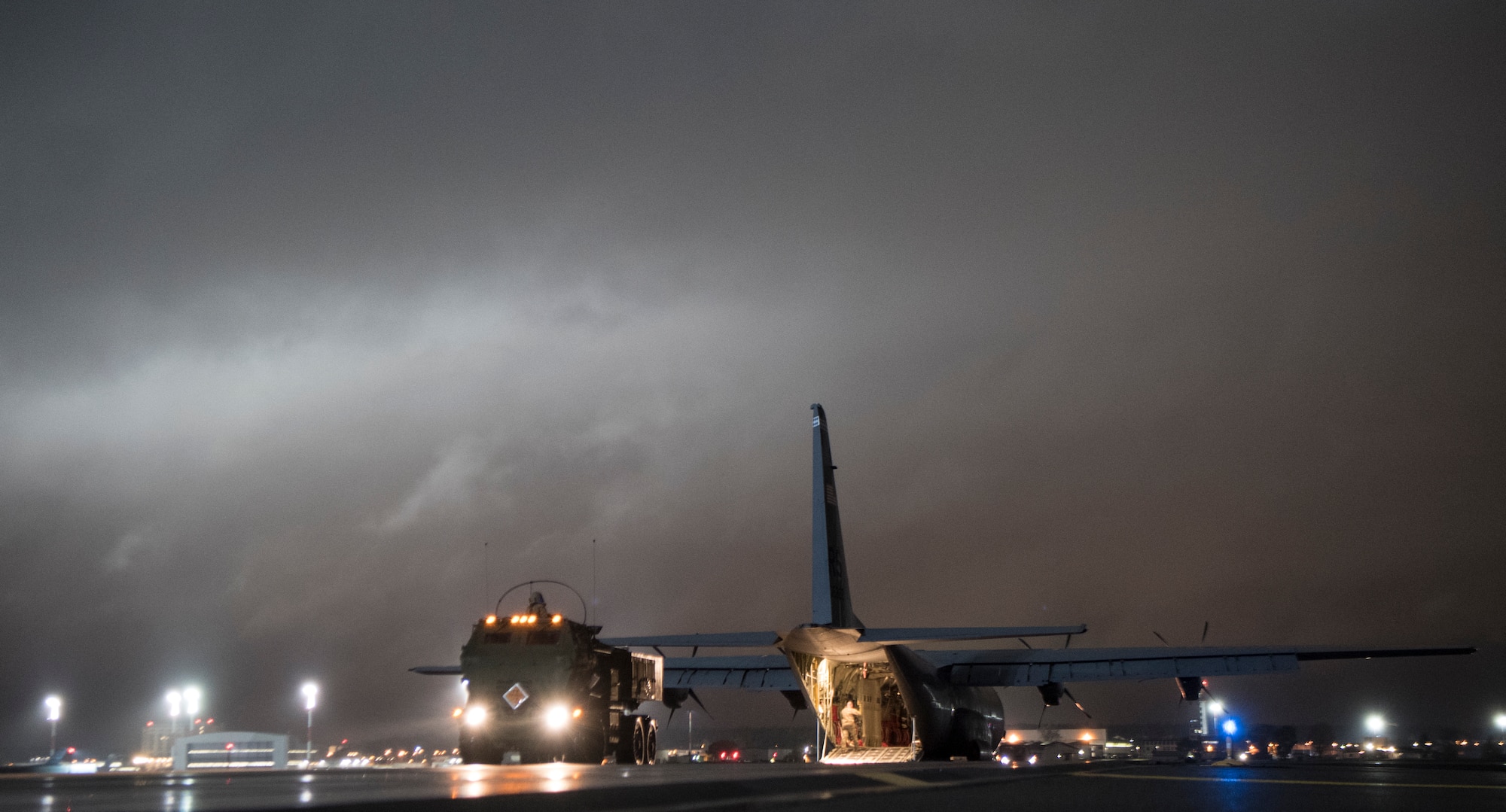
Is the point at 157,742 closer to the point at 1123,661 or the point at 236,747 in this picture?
the point at 236,747

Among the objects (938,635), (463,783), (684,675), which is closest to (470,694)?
A: (938,635)

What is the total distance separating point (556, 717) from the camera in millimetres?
19719

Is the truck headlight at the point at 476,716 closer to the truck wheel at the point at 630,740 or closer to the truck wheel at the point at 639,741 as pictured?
the truck wheel at the point at 630,740

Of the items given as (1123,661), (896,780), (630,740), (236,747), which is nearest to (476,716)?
(630,740)

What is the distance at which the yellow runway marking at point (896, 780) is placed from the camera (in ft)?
26.7

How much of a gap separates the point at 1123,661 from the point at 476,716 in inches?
908

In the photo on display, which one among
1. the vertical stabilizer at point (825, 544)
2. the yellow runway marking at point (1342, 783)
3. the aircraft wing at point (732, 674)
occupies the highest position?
the vertical stabilizer at point (825, 544)

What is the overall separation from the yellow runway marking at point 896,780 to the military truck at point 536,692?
40.2 ft

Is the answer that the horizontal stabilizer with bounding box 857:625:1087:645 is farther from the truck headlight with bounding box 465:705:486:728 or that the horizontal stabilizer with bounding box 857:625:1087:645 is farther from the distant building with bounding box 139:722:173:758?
the distant building with bounding box 139:722:173:758

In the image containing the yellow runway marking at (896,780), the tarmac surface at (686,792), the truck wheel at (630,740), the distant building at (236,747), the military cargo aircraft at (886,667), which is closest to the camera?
the tarmac surface at (686,792)

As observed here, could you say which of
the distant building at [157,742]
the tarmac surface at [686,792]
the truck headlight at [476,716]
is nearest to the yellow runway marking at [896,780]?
the tarmac surface at [686,792]

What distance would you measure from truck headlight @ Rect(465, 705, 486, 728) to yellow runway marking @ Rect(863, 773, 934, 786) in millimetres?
13327

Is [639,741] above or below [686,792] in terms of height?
below

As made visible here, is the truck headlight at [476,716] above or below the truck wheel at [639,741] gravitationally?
above
